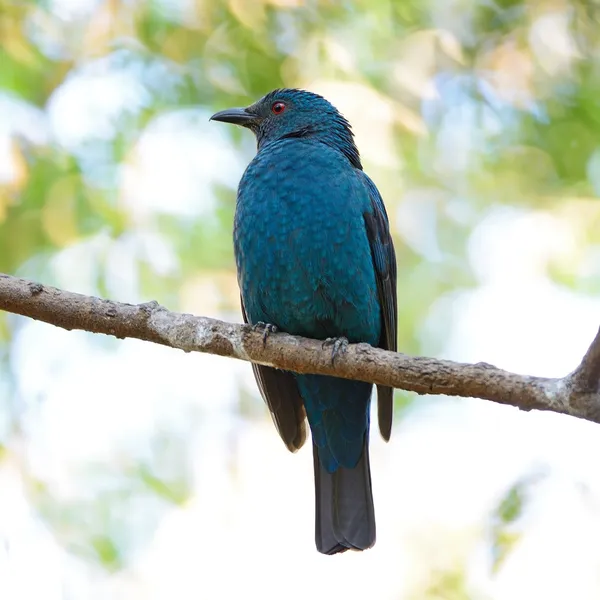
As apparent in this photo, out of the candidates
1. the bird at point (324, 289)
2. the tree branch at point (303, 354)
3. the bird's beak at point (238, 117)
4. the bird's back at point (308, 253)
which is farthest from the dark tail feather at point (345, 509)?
the bird's beak at point (238, 117)

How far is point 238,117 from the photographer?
6.21 metres

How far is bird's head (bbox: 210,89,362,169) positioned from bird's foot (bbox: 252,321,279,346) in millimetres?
1354

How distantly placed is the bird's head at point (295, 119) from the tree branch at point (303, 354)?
1.61 m

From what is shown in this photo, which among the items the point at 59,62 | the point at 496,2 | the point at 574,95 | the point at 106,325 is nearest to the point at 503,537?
the point at 106,325

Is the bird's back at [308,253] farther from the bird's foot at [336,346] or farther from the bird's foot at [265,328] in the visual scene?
the bird's foot at [336,346]

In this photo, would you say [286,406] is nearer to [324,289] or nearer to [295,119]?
[324,289]

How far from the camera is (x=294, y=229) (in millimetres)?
4973

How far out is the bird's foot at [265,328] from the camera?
4.54m

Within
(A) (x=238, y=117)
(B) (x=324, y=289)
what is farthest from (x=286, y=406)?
(A) (x=238, y=117)

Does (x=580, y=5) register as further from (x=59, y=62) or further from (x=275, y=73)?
(x=59, y=62)

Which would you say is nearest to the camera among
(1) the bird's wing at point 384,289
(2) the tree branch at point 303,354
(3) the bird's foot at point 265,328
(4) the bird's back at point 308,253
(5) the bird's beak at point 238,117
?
(2) the tree branch at point 303,354

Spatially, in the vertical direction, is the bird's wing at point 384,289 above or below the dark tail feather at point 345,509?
above

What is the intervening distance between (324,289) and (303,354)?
0.53 meters

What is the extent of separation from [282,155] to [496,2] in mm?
2510
